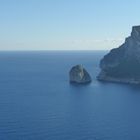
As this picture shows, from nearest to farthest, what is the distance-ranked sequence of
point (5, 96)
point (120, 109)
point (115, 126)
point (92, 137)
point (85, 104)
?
point (92, 137)
point (115, 126)
point (120, 109)
point (85, 104)
point (5, 96)

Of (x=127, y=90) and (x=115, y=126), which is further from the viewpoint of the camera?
(x=127, y=90)

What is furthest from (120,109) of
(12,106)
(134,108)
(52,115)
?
(12,106)

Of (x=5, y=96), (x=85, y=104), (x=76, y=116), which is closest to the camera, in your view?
Result: (x=76, y=116)

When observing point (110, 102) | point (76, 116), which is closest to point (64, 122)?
point (76, 116)

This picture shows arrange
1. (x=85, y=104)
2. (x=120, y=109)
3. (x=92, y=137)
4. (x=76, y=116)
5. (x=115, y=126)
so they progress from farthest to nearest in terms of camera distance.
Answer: (x=85, y=104), (x=120, y=109), (x=76, y=116), (x=115, y=126), (x=92, y=137)

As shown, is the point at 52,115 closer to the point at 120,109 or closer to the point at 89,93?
the point at 120,109

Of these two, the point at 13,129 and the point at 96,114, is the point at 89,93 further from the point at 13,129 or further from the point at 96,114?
the point at 13,129

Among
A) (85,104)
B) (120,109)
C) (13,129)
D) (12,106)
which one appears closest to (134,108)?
(120,109)

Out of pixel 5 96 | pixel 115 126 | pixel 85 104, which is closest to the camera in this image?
pixel 115 126

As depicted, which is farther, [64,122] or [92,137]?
[64,122]
